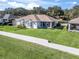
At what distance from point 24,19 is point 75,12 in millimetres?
28023

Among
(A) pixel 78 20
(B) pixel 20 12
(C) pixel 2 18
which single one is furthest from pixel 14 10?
(A) pixel 78 20

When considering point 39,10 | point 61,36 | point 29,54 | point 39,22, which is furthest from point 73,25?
point 39,10

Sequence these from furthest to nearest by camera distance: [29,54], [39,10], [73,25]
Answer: [39,10], [73,25], [29,54]

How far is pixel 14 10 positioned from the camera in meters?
120

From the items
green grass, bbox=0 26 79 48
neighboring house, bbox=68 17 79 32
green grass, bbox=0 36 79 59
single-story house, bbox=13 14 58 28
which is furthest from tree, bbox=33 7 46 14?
green grass, bbox=0 36 79 59

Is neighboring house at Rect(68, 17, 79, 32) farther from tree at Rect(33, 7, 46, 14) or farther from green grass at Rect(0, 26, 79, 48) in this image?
tree at Rect(33, 7, 46, 14)

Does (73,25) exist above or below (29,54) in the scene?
below

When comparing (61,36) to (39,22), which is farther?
(39,22)

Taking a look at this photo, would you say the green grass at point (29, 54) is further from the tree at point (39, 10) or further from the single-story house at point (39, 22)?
the tree at point (39, 10)

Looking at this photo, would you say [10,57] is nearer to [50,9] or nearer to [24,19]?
[24,19]

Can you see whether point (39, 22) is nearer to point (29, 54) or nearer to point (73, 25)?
point (73, 25)

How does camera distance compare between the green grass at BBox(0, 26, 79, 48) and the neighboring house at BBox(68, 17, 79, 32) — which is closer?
the green grass at BBox(0, 26, 79, 48)

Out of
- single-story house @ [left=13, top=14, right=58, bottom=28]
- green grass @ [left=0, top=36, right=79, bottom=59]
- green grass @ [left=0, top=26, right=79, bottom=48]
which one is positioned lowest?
single-story house @ [left=13, top=14, right=58, bottom=28]

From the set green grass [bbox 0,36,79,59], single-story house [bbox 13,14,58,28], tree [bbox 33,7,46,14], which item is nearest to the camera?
green grass [bbox 0,36,79,59]
